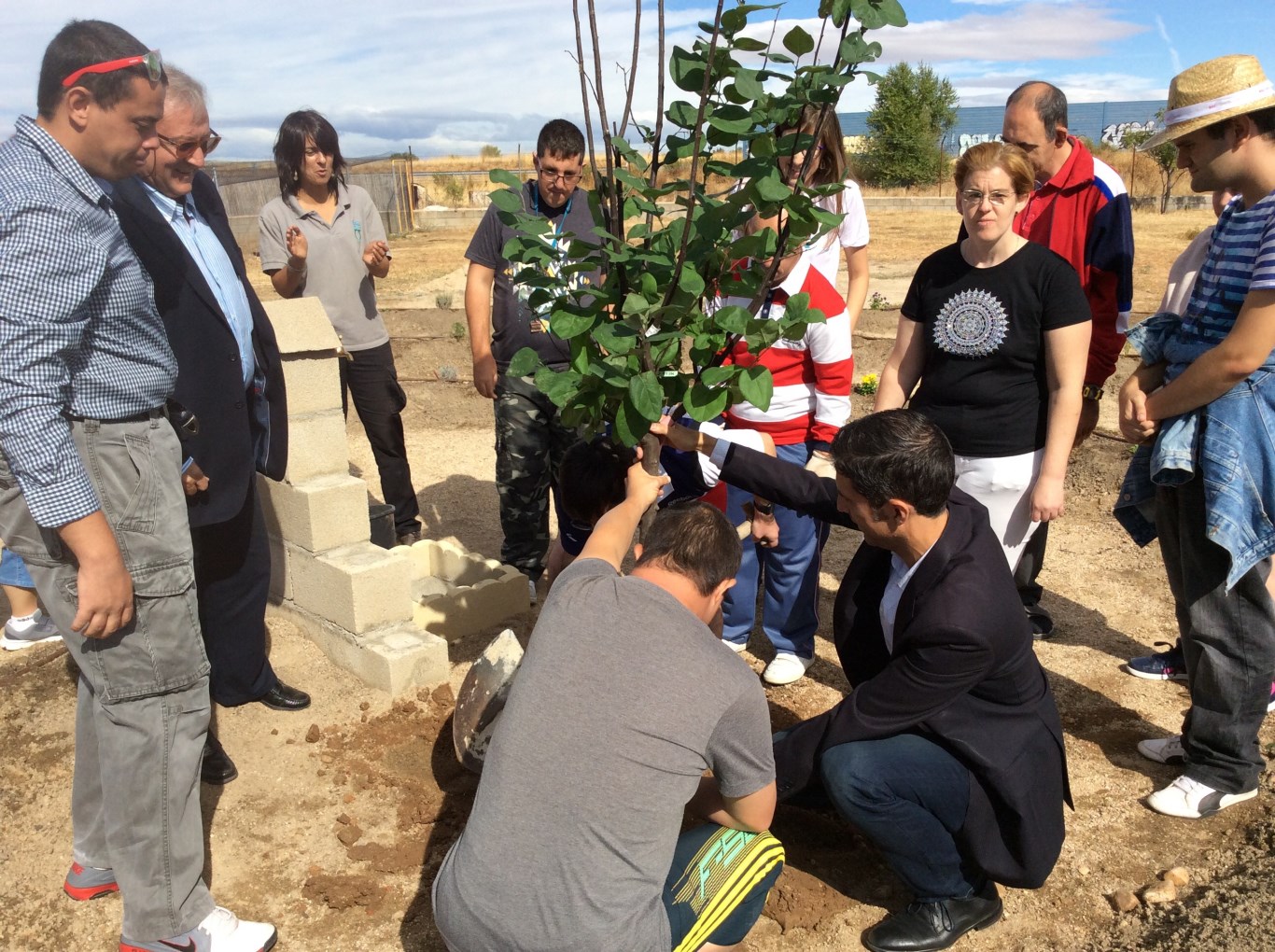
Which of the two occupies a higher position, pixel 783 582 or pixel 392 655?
pixel 783 582

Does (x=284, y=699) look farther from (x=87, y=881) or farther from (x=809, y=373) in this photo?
(x=809, y=373)

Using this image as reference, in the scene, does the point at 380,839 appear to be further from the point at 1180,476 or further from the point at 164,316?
the point at 1180,476

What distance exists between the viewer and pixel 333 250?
15.4ft

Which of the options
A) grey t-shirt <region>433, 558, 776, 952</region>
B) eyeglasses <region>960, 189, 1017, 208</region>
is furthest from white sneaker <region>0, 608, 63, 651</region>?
eyeglasses <region>960, 189, 1017, 208</region>

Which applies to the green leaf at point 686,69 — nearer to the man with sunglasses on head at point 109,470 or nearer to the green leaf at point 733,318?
the green leaf at point 733,318

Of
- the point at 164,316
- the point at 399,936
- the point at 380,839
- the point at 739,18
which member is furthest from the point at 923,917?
the point at 164,316

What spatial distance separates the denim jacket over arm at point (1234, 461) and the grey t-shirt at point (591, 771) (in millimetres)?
1727

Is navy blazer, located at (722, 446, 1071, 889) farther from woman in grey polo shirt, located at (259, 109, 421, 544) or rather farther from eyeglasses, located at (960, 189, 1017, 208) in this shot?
woman in grey polo shirt, located at (259, 109, 421, 544)

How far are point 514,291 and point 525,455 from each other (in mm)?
706

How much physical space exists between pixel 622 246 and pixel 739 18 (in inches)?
18.9

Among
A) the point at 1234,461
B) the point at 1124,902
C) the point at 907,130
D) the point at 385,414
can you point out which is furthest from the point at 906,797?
the point at 907,130

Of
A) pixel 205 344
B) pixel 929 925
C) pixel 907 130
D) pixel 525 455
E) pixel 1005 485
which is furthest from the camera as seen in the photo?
pixel 907 130

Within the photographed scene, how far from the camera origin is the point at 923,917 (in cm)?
261

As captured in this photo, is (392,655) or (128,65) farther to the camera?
(392,655)
